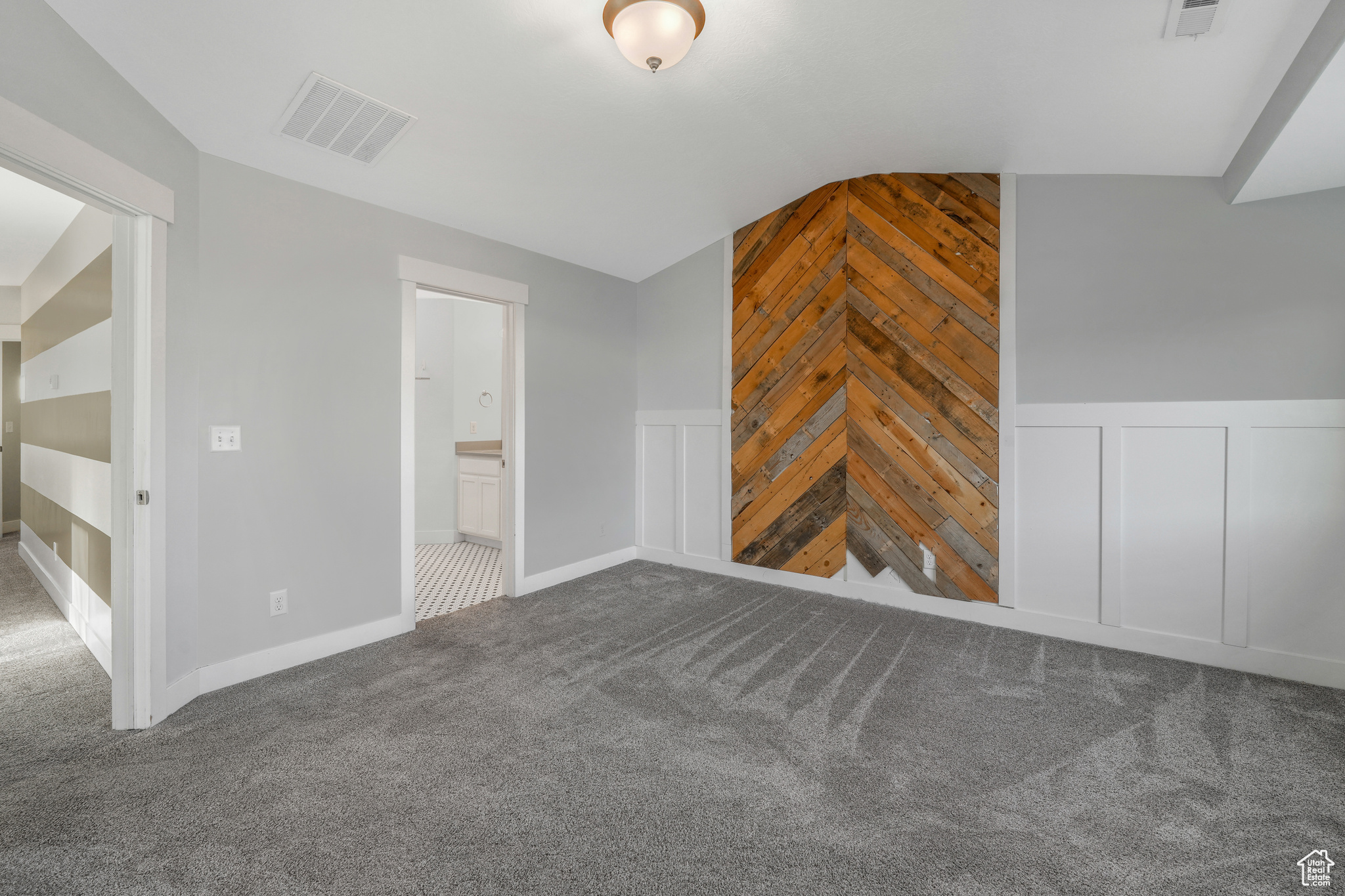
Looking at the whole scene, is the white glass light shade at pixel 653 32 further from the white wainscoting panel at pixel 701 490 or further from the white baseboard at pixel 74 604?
the white baseboard at pixel 74 604

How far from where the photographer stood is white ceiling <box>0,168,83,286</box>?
9.68 ft

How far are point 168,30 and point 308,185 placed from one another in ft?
2.82

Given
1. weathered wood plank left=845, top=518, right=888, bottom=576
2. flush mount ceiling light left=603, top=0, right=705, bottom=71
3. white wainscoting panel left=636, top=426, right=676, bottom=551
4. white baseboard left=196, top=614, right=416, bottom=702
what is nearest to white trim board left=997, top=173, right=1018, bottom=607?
weathered wood plank left=845, top=518, right=888, bottom=576

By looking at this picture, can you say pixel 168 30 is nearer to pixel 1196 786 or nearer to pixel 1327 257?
pixel 1196 786

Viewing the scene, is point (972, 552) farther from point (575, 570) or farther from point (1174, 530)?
point (575, 570)

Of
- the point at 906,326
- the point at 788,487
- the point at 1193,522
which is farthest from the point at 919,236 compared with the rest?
the point at 1193,522

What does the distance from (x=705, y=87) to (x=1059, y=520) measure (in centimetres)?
284

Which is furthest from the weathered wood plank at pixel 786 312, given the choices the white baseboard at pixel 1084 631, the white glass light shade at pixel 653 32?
the white glass light shade at pixel 653 32

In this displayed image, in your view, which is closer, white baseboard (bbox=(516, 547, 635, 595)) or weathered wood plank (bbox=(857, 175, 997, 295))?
weathered wood plank (bbox=(857, 175, 997, 295))

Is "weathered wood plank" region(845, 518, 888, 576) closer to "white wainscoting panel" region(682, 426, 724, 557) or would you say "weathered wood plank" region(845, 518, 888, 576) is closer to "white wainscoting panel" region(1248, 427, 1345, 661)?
"white wainscoting panel" region(682, 426, 724, 557)

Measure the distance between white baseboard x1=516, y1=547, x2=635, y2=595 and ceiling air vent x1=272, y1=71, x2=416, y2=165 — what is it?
2.62m

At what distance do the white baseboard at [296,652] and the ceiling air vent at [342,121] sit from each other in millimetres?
2276

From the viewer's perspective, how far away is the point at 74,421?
304 centimetres

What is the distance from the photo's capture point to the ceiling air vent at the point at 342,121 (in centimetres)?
219
